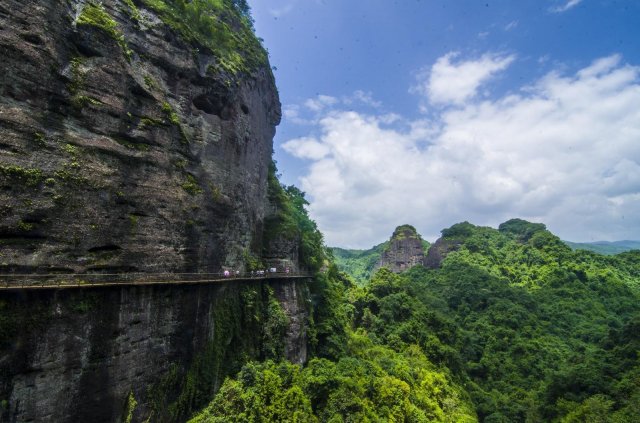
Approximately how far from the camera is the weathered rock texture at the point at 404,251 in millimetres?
87875

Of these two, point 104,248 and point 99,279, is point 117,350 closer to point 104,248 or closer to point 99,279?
point 99,279

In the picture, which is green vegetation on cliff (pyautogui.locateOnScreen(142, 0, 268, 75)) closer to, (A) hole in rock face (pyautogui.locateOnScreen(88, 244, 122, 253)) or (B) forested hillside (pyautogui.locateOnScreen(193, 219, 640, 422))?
(A) hole in rock face (pyautogui.locateOnScreen(88, 244, 122, 253))

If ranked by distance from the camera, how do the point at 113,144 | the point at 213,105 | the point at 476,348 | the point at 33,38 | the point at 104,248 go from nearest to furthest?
the point at 33,38 → the point at 104,248 → the point at 113,144 → the point at 213,105 → the point at 476,348

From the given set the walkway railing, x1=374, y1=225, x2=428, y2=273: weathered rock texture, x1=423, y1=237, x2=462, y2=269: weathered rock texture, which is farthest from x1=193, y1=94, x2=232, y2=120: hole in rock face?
x1=374, y1=225, x2=428, y2=273: weathered rock texture

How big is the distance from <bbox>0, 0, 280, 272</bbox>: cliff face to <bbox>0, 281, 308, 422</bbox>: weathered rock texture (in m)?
1.35

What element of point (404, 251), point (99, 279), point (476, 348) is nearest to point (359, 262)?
point (404, 251)

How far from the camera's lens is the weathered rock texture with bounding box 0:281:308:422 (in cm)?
1005

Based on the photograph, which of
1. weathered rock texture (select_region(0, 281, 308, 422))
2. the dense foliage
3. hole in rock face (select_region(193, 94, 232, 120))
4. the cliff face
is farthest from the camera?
the dense foliage

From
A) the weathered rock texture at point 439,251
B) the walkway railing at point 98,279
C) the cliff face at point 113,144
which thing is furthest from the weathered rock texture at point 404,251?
the walkway railing at point 98,279

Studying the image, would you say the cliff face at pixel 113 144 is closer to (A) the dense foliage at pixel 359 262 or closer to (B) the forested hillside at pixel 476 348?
(B) the forested hillside at pixel 476 348

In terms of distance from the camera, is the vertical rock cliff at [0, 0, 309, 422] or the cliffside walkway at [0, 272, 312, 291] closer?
the cliffside walkway at [0, 272, 312, 291]

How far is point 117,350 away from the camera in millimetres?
12430

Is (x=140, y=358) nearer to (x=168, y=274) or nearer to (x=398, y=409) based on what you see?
(x=168, y=274)

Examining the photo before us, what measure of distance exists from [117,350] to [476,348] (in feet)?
145
